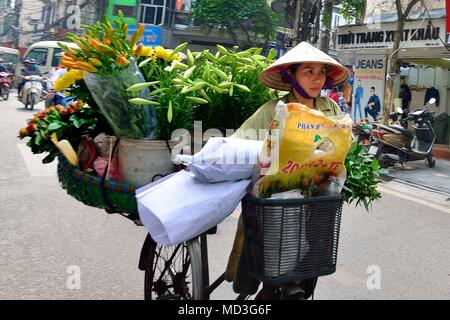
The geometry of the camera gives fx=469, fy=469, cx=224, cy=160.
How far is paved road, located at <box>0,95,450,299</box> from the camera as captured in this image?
3.01 meters

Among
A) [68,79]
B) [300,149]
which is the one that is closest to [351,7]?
[68,79]

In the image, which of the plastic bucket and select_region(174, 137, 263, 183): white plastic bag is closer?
select_region(174, 137, 263, 183): white plastic bag

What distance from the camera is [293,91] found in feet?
7.25

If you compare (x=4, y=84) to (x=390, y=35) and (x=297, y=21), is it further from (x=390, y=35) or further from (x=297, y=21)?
(x=390, y=35)

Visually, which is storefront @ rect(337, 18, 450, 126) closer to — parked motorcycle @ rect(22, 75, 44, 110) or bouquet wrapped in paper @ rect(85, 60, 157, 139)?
parked motorcycle @ rect(22, 75, 44, 110)

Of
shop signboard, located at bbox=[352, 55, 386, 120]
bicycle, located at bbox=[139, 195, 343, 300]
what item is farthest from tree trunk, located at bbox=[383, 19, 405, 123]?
bicycle, located at bbox=[139, 195, 343, 300]

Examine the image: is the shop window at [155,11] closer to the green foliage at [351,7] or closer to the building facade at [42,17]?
the building facade at [42,17]

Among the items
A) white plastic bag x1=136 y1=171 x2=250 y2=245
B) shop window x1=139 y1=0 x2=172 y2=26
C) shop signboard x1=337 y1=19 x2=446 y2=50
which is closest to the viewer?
white plastic bag x1=136 y1=171 x2=250 y2=245

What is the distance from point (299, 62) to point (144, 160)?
2.56 ft

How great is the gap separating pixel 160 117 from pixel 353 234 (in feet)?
9.58

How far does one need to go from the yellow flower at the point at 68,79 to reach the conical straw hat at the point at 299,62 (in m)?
0.82

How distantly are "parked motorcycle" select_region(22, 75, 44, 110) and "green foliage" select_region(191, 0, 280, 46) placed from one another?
1197 centimetres

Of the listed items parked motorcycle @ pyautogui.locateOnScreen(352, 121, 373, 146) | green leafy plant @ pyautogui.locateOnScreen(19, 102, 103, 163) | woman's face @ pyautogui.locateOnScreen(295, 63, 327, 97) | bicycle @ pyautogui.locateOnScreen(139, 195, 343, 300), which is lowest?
bicycle @ pyautogui.locateOnScreen(139, 195, 343, 300)

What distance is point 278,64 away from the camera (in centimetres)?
204
